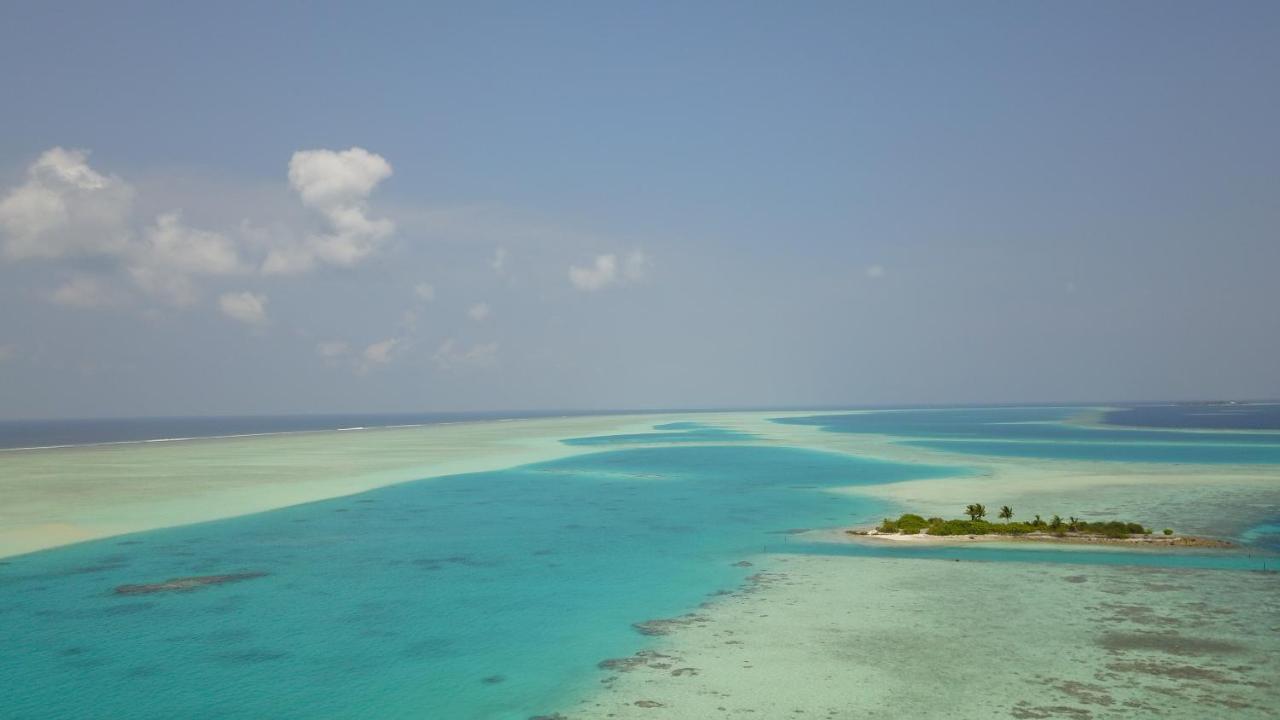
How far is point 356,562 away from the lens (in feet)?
95.9

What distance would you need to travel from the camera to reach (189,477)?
6084cm

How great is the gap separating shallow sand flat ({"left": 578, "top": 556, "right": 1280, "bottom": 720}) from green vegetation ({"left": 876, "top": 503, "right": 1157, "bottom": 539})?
5.80 m

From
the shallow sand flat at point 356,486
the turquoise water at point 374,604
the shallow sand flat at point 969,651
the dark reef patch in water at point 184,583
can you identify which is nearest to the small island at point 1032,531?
the shallow sand flat at point 356,486

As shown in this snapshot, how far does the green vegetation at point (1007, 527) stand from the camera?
3175 centimetres

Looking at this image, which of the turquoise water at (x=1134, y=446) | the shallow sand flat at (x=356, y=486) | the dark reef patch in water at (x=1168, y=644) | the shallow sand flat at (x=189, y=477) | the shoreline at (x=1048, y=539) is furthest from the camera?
the turquoise water at (x=1134, y=446)

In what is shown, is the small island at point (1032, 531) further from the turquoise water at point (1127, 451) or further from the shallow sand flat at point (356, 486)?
the turquoise water at point (1127, 451)

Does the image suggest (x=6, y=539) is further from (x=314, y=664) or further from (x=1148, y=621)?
(x=1148, y=621)

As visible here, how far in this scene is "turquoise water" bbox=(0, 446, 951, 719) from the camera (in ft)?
54.1

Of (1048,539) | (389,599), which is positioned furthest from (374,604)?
(1048,539)

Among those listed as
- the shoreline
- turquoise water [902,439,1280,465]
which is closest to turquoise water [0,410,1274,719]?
the shoreline

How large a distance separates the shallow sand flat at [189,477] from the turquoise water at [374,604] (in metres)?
5.10

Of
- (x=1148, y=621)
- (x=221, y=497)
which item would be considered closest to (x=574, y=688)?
(x=1148, y=621)

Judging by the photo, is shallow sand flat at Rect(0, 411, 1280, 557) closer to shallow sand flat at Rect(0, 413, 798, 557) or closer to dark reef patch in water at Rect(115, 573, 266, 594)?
shallow sand flat at Rect(0, 413, 798, 557)

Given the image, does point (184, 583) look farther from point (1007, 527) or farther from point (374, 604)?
point (1007, 527)
